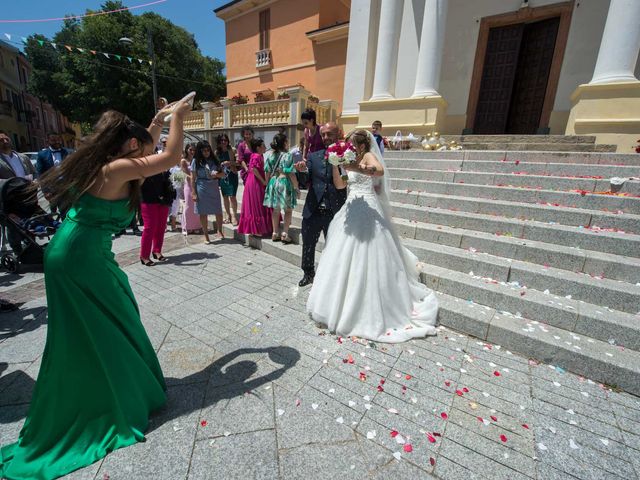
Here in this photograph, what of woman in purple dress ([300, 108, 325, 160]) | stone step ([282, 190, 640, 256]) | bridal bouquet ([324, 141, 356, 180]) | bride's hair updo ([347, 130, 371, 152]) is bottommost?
stone step ([282, 190, 640, 256])

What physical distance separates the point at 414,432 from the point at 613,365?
6.34 ft

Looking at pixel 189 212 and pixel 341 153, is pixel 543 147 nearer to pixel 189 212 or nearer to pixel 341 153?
pixel 341 153

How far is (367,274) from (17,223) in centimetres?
533

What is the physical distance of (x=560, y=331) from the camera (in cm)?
316

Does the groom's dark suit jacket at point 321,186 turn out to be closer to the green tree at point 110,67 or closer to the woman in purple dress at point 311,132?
the woman in purple dress at point 311,132

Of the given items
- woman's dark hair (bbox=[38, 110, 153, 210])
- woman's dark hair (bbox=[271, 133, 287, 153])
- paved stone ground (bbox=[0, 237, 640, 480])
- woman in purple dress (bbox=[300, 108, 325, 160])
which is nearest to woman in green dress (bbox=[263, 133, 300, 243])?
woman's dark hair (bbox=[271, 133, 287, 153])

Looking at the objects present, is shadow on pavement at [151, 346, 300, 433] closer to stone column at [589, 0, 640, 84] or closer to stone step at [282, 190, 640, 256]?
stone step at [282, 190, 640, 256]

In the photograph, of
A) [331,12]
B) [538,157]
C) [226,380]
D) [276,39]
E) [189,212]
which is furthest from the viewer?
[276,39]

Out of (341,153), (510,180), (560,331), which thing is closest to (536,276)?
(560,331)

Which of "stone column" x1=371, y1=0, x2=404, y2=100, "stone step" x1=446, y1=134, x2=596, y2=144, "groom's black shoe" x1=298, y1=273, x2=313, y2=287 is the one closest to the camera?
"groom's black shoe" x1=298, y1=273, x2=313, y2=287

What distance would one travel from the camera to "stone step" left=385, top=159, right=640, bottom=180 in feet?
16.3

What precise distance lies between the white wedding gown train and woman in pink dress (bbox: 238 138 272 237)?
316cm

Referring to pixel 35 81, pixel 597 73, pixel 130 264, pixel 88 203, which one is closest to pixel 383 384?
pixel 88 203

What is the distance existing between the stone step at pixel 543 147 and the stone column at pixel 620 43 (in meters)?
1.71
